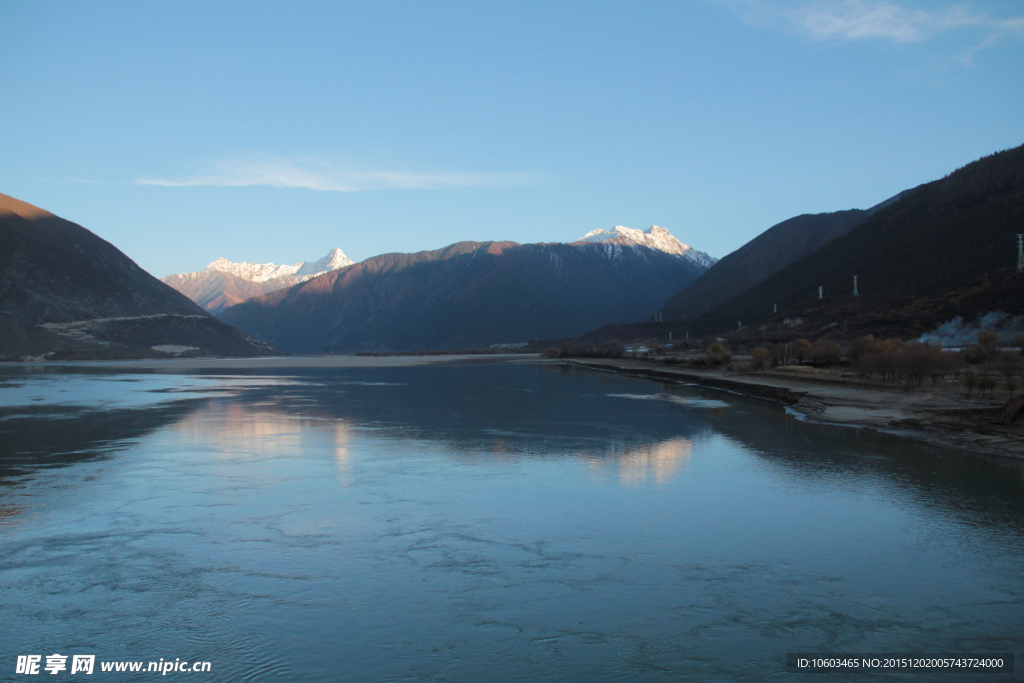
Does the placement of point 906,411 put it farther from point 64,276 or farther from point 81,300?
point 64,276

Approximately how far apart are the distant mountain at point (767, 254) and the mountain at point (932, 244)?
4268 centimetres

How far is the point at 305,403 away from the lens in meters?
31.1

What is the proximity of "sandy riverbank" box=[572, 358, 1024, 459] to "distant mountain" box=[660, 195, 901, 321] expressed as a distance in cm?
12158

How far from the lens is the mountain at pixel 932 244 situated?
242 ft

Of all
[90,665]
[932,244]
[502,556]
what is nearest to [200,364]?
[932,244]

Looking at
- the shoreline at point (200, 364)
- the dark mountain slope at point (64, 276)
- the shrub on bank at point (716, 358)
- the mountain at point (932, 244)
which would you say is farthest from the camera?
the dark mountain slope at point (64, 276)

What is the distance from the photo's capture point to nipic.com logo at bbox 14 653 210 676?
6.07 m

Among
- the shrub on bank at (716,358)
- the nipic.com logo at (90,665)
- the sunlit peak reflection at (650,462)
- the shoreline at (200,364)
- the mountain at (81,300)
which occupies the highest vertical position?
the mountain at (81,300)

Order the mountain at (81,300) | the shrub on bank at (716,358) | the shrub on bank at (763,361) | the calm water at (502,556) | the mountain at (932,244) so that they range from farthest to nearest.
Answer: the mountain at (81,300)
the mountain at (932,244)
the shrub on bank at (716,358)
the shrub on bank at (763,361)
the calm water at (502,556)

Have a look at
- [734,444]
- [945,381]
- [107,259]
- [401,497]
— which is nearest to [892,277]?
[945,381]

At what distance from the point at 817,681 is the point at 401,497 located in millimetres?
7956

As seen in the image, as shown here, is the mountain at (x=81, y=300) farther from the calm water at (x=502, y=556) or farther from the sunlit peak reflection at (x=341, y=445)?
the calm water at (x=502, y=556)

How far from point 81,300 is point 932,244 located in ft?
412

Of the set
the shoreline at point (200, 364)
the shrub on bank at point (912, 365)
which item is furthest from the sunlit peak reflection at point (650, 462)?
the shoreline at point (200, 364)
